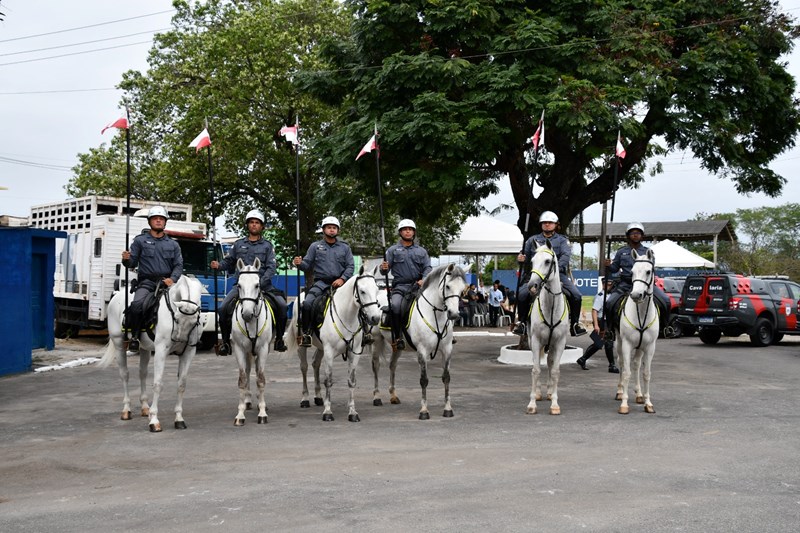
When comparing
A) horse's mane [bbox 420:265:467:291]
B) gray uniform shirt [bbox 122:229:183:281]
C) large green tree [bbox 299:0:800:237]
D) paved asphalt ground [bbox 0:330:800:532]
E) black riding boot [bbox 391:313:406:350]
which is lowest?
paved asphalt ground [bbox 0:330:800:532]

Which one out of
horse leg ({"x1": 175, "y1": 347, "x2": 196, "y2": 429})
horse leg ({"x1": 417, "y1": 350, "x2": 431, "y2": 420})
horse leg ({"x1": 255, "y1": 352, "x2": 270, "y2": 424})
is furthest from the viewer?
horse leg ({"x1": 417, "y1": 350, "x2": 431, "y2": 420})

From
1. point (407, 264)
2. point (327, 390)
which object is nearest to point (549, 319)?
point (407, 264)

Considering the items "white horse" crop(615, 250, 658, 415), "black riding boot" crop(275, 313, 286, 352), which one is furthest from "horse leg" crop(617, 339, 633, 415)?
"black riding boot" crop(275, 313, 286, 352)

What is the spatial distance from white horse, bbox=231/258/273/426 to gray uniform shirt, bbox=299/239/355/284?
3.44 ft

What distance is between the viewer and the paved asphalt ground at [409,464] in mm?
5766

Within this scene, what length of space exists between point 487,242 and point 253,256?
20.3 meters

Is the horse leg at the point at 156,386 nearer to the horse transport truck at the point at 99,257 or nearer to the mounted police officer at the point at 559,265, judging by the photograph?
the mounted police officer at the point at 559,265

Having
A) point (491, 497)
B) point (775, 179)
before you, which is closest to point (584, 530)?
point (491, 497)

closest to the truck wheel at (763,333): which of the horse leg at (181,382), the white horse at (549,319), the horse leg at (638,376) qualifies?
the horse leg at (638,376)

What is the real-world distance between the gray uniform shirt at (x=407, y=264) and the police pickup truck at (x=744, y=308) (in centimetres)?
1385

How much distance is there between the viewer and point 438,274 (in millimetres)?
10523

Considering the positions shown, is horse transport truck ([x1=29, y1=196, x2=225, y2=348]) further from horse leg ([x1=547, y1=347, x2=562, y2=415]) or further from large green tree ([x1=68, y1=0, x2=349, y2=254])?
horse leg ([x1=547, y1=347, x2=562, y2=415])

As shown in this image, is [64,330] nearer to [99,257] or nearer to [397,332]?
[99,257]

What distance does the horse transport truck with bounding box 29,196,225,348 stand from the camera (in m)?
20.6
